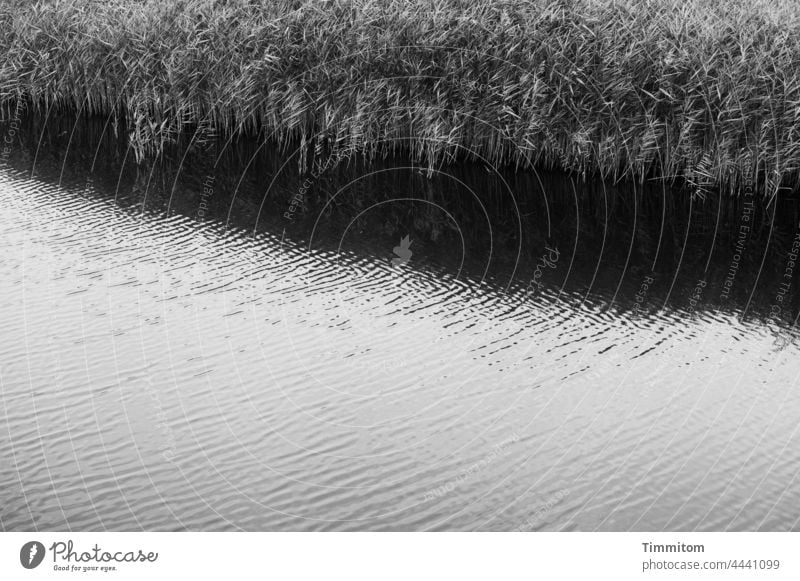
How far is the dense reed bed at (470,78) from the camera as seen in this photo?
59.1 feet

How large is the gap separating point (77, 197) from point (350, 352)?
7.15m

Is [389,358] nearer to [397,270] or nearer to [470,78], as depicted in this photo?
[397,270]

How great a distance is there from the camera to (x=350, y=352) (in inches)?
448

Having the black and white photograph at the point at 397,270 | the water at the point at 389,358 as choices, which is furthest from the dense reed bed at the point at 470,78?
the water at the point at 389,358

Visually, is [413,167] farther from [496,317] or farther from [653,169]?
[496,317]

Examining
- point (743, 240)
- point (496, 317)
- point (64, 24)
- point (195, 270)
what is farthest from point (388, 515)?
point (64, 24)

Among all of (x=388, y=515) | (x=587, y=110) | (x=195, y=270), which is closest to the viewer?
(x=388, y=515)

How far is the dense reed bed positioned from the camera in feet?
59.1

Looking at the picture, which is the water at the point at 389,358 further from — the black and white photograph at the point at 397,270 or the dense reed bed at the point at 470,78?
the dense reed bed at the point at 470,78

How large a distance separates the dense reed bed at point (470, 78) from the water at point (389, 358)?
1298mm

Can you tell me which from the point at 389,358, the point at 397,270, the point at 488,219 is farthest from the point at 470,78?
the point at 389,358

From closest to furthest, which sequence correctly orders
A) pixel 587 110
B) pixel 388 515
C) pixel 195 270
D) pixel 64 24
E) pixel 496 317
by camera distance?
pixel 388 515
pixel 496 317
pixel 195 270
pixel 587 110
pixel 64 24

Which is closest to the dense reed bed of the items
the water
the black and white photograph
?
the black and white photograph

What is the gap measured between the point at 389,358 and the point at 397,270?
2.93m
